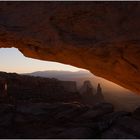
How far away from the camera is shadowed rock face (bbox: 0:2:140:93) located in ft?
29.8

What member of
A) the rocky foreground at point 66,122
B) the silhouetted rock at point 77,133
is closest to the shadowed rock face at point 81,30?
the rocky foreground at point 66,122

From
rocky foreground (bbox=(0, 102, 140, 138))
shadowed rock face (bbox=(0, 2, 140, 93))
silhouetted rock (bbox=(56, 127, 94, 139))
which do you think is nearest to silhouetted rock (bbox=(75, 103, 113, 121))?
rocky foreground (bbox=(0, 102, 140, 138))

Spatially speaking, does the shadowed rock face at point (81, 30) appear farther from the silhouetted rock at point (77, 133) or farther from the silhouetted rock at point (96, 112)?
the silhouetted rock at point (96, 112)

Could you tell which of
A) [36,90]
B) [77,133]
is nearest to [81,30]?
[77,133]

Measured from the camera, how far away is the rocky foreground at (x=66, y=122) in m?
11.1

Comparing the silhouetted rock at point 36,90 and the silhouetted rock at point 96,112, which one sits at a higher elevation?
the silhouetted rock at point 36,90

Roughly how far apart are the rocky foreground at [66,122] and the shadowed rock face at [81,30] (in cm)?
212

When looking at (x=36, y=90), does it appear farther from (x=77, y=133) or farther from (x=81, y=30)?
(x=81, y=30)

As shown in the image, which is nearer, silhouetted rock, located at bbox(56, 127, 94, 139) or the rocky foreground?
silhouetted rock, located at bbox(56, 127, 94, 139)

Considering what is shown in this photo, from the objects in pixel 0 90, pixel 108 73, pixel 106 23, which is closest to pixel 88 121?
pixel 108 73

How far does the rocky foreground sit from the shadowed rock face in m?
2.12

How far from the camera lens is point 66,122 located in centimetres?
1319

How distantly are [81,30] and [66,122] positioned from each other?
4963 mm

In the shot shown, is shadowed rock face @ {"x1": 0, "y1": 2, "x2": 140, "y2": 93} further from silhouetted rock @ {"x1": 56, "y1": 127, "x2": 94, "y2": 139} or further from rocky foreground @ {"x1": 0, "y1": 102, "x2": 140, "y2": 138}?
silhouetted rock @ {"x1": 56, "y1": 127, "x2": 94, "y2": 139}
